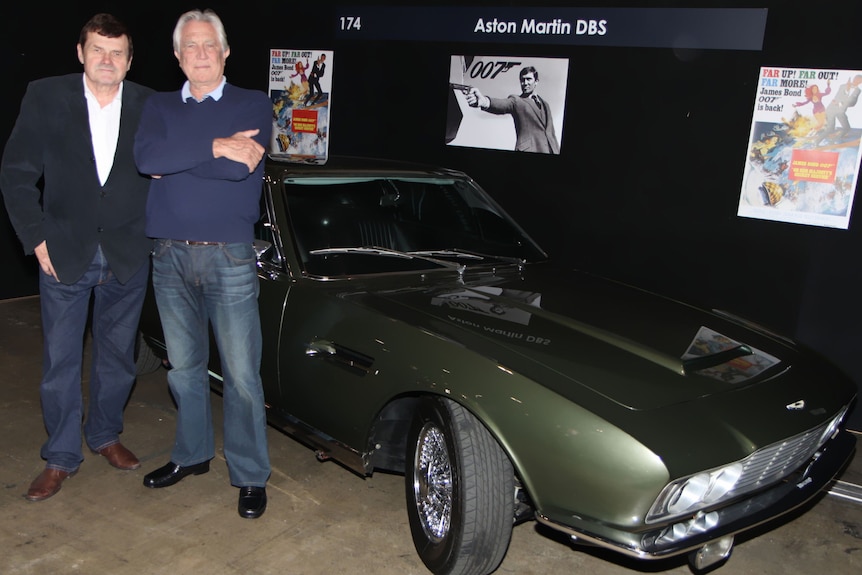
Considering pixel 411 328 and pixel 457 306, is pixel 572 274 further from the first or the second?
pixel 411 328

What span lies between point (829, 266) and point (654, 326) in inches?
84.6

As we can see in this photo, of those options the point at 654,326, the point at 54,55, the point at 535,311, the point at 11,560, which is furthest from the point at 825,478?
the point at 54,55

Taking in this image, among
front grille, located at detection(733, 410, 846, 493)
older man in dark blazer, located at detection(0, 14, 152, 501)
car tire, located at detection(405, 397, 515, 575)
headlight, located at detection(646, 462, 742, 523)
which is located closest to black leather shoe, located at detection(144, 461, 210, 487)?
older man in dark blazer, located at detection(0, 14, 152, 501)

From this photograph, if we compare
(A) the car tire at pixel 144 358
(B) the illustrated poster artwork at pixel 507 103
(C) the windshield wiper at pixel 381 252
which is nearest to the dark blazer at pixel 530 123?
(B) the illustrated poster artwork at pixel 507 103

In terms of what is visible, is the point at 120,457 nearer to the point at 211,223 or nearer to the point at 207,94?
the point at 211,223

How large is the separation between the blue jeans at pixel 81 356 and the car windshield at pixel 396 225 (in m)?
0.76

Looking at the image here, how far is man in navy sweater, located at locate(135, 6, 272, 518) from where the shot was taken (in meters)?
3.06

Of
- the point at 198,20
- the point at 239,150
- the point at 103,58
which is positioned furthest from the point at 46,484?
the point at 198,20

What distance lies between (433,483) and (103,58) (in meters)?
2.09

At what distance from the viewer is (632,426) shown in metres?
2.52

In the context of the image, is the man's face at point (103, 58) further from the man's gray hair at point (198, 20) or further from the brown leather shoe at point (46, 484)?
the brown leather shoe at point (46, 484)

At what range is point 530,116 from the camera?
5848 millimetres

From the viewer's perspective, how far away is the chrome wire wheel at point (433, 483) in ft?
9.71

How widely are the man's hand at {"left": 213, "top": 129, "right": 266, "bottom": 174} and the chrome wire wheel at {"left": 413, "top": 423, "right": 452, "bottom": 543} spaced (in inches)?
46.0
